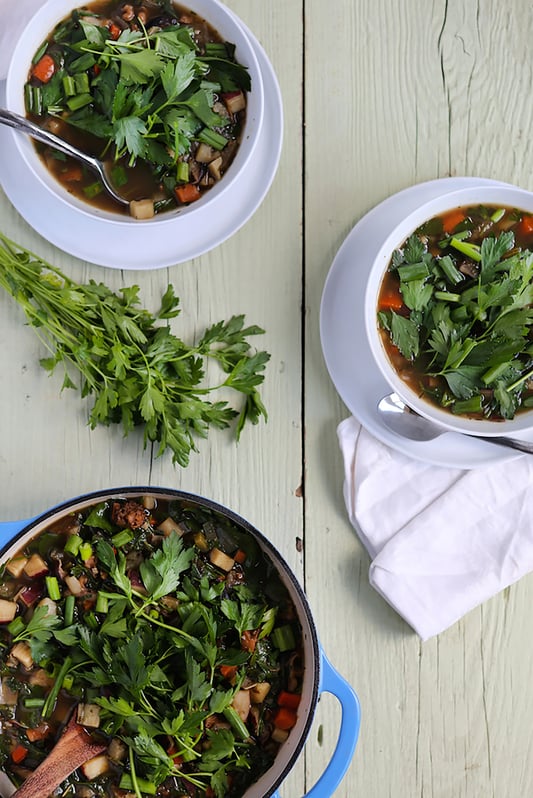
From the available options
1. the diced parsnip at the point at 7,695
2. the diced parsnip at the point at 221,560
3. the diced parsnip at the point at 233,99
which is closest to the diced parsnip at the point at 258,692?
the diced parsnip at the point at 221,560

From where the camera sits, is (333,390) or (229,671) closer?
(229,671)

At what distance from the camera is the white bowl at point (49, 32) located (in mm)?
1617

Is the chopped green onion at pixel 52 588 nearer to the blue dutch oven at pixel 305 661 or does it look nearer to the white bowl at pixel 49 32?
the blue dutch oven at pixel 305 661

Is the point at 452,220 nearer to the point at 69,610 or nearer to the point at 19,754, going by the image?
the point at 69,610

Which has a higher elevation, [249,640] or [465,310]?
[465,310]

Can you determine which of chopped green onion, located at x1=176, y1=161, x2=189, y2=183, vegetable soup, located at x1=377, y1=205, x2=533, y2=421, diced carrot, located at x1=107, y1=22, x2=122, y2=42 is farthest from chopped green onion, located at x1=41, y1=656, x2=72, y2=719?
diced carrot, located at x1=107, y1=22, x2=122, y2=42

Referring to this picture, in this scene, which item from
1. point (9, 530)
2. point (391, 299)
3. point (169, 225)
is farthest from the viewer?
point (169, 225)

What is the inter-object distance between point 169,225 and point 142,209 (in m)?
0.09

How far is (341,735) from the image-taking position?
164 cm

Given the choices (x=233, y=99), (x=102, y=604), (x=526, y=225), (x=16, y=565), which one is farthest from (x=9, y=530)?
(x=526, y=225)

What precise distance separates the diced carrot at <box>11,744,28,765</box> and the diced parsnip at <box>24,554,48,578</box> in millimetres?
Result: 337

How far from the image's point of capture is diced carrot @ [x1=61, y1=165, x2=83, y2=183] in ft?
5.60

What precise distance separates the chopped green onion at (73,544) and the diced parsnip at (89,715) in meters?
0.30

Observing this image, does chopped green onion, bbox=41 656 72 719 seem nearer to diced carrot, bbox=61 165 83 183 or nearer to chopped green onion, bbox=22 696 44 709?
chopped green onion, bbox=22 696 44 709
